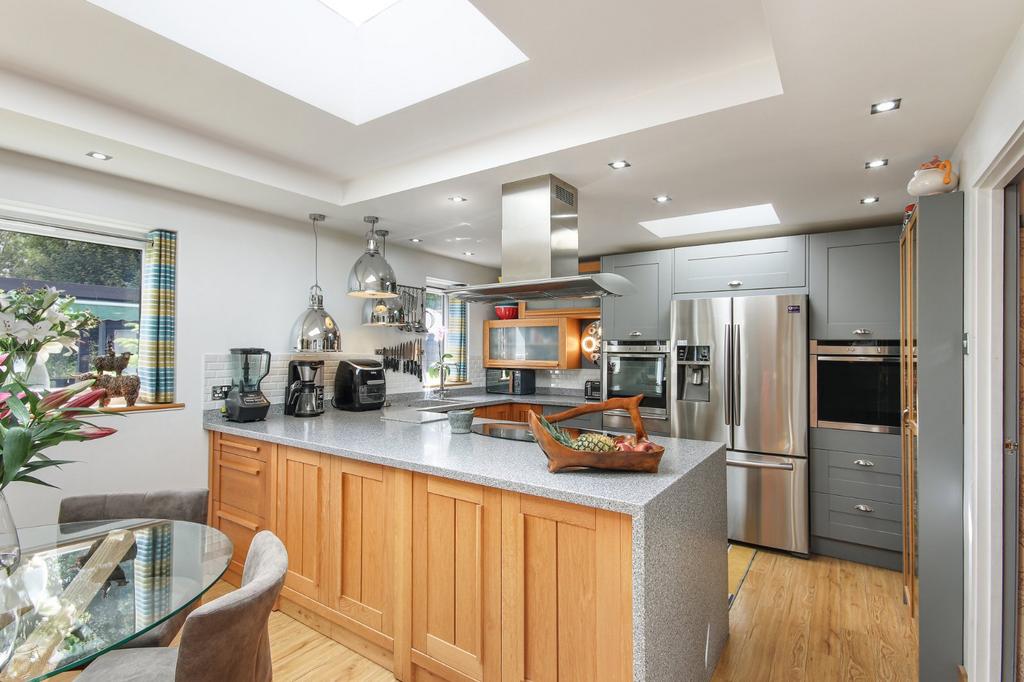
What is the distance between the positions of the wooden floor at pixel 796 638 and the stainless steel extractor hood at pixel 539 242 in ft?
5.76

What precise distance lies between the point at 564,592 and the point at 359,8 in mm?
2318

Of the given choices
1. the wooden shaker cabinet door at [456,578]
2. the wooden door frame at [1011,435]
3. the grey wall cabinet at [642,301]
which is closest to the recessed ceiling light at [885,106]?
the wooden door frame at [1011,435]

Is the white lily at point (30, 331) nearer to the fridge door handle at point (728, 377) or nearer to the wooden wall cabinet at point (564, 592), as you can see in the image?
the wooden wall cabinet at point (564, 592)

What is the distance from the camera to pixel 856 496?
3340 millimetres

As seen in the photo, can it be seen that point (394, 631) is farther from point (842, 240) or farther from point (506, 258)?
point (842, 240)

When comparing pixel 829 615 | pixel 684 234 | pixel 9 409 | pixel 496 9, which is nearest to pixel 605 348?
pixel 684 234

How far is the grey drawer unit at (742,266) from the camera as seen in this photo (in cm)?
360

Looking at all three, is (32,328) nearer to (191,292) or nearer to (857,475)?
(191,292)

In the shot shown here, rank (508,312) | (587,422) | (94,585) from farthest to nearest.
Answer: (508,312) < (587,422) < (94,585)

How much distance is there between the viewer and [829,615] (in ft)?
8.70

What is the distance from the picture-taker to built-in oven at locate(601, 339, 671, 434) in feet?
13.0

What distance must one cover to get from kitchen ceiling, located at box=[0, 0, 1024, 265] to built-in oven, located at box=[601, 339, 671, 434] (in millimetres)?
1285

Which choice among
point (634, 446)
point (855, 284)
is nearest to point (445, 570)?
point (634, 446)

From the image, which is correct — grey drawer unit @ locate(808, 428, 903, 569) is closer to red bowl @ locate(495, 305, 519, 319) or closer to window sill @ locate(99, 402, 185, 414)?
red bowl @ locate(495, 305, 519, 319)
